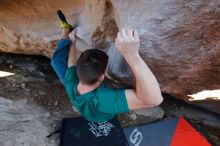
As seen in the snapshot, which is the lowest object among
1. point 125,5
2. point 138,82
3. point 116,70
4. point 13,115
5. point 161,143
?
point 161,143

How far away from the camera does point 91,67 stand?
1.65 metres

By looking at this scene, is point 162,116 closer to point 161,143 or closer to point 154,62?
point 161,143

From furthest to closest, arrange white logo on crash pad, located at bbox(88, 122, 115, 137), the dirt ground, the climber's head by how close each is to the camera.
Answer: the dirt ground → white logo on crash pad, located at bbox(88, 122, 115, 137) → the climber's head

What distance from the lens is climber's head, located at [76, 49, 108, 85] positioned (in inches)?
65.1

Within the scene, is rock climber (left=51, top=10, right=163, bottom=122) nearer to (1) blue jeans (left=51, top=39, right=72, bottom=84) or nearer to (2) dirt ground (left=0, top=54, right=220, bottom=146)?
(1) blue jeans (left=51, top=39, right=72, bottom=84)

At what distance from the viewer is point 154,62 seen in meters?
2.13

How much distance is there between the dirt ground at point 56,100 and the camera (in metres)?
2.92

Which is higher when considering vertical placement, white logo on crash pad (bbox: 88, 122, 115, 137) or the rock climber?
the rock climber

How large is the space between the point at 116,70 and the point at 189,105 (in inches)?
44.5

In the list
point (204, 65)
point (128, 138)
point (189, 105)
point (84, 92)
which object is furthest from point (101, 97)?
point (189, 105)

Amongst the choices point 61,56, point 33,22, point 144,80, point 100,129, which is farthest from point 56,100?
point 144,80

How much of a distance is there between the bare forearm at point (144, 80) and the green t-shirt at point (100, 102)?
152 mm

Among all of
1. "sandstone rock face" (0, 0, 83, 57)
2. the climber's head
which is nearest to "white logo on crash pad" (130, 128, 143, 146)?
"sandstone rock face" (0, 0, 83, 57)

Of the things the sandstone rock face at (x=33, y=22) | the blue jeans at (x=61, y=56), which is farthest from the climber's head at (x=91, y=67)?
the sandstone rock face at (x=33, y=22)
